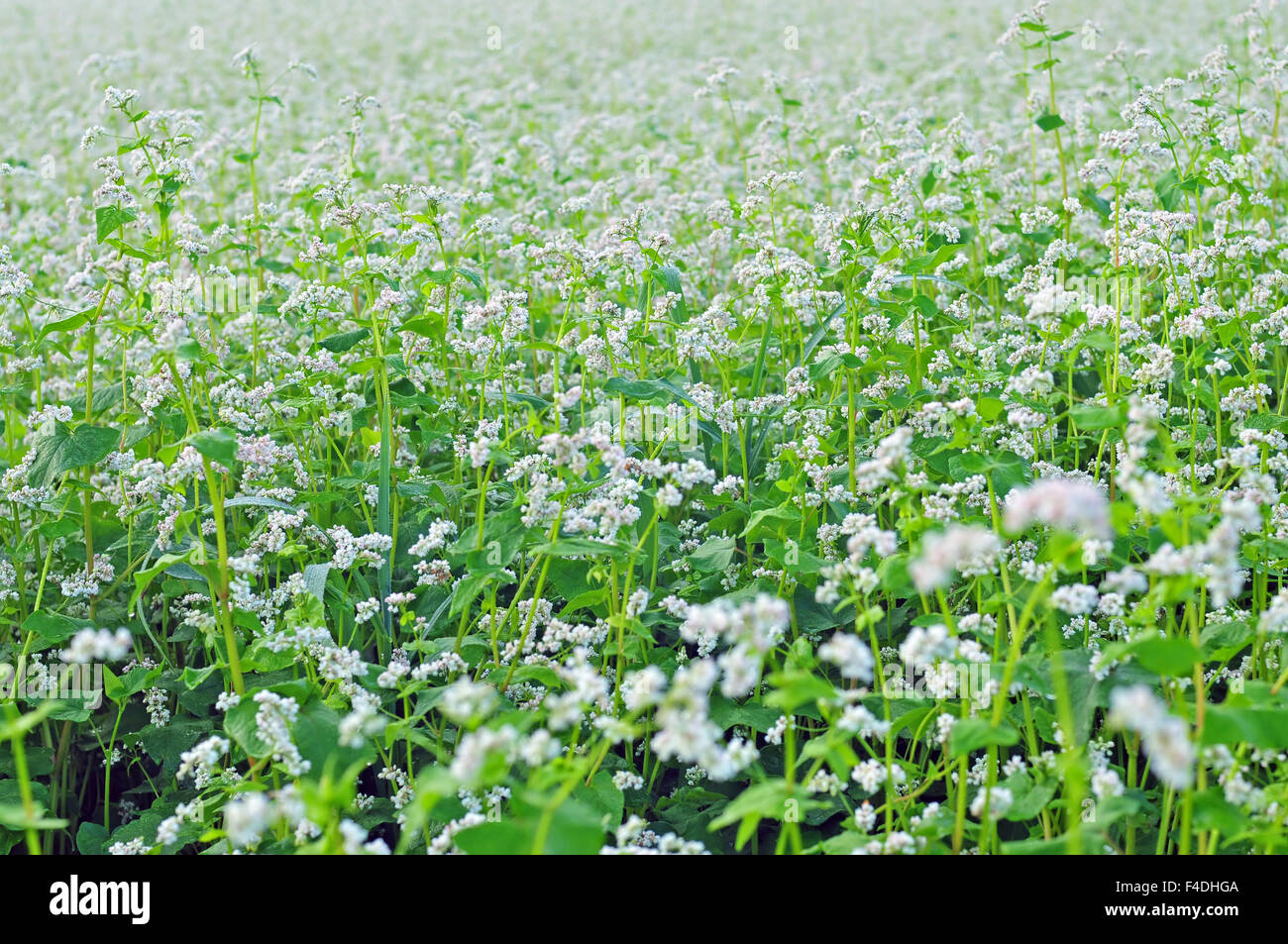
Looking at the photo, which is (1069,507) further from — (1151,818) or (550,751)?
(1151,818)

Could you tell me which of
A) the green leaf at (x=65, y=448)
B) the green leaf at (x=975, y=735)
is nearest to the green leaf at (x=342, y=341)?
the green leaf at (x=65, y=448)

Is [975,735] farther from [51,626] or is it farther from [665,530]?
[51,626]

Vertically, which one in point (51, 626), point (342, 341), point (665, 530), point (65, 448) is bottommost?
point (51, 626)

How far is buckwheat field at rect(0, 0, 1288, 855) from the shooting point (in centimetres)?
196

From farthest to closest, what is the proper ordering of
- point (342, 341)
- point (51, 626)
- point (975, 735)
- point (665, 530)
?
1. point (342, 341)
2. point (665, 530)
3. point (51, 626)
4. point (975, 735)

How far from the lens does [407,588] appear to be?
137 inches

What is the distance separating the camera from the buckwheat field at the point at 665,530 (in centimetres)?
196

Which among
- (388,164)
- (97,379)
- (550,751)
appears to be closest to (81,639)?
(550,751)

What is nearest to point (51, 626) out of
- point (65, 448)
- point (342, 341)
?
point (65, 448)

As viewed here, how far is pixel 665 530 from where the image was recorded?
3242 mm

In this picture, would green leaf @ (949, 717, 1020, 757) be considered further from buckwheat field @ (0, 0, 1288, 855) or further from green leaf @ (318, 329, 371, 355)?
green leaf @ (318, 329, 371, 355)

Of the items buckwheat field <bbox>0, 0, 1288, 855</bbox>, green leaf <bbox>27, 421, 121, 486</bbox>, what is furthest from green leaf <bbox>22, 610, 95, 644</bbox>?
green leaf <bbox>27, 421, 121, 486</bbox>
